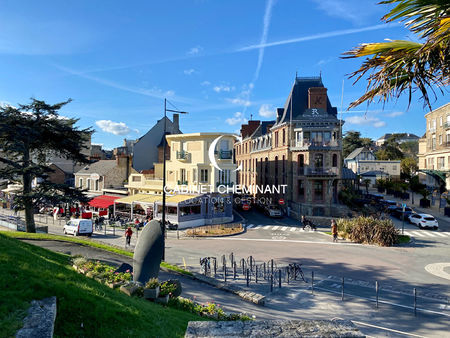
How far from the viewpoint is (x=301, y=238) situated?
2541cm

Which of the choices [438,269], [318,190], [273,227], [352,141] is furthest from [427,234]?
[352,141]

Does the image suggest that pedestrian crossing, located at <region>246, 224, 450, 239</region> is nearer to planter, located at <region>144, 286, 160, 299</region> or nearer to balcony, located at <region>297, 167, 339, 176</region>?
balcony, located at <region>297, 167, 339, 176</region>

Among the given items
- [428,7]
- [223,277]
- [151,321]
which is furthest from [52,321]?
[223,277]

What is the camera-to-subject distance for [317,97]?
37469 millimetres

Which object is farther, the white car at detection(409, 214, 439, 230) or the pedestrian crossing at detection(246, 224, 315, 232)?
the pedestrian crossing at detection(246, 224, 315, 232)

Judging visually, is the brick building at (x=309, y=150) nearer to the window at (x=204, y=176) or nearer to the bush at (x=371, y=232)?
the bush at (x=371, y=232)

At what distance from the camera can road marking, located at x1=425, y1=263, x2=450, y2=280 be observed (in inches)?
623

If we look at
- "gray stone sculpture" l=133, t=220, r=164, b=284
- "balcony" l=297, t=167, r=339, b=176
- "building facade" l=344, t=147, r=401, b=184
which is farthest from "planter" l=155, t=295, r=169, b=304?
"building facade" l=344, t=147, r=401, b=184

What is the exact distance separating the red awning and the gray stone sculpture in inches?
1015

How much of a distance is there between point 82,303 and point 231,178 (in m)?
27.6

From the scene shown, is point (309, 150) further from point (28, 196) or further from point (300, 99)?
point (28, 196)

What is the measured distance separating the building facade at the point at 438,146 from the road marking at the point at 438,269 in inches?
1343

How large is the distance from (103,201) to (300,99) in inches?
1105

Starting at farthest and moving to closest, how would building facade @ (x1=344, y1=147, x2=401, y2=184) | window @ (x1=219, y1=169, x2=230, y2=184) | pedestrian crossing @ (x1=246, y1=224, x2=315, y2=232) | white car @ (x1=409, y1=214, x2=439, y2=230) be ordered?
building facade @ (x1=344, y1=147, x2=401, y2=184), window @ (x1=219, y1=169, x2=230, y2=184), pedestrian crossing @ (x1=246, y1=224, x2=315, y2=232), white car @ (x1=409, y1=214, x2=439, y2=230)
